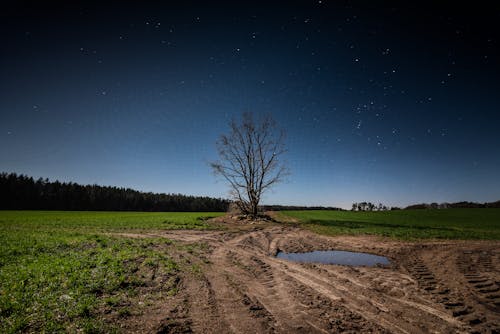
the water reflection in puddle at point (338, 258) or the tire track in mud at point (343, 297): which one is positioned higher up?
the tire track in mud at point (343, 297)

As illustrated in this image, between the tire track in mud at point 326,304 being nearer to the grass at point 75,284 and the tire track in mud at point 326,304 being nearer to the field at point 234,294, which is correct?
the field at point 234,294

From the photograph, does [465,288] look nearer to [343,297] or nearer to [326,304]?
[343,297]

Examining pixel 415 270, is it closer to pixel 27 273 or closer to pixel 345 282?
pixel 345 282

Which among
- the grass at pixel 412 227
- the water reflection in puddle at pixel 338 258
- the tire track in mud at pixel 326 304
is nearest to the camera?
the tire track in mud at pixel 326 304

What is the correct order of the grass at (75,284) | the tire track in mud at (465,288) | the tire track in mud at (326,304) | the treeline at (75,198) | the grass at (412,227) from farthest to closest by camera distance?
the treeline at (75,198), the grass at (412,227), the tire track in mud at (465,288), the grass at (75,284), the tire track in mud at (326,304)

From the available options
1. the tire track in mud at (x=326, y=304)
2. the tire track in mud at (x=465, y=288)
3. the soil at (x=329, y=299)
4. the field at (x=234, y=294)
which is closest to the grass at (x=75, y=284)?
the field at (x=234, y=294)

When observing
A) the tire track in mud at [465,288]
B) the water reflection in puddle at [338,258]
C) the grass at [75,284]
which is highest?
the tire track in mud at [465,288]

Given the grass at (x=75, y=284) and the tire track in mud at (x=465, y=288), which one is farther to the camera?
the tire track in mud at (x=465, y=288)

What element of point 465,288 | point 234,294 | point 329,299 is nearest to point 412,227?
point 465,288

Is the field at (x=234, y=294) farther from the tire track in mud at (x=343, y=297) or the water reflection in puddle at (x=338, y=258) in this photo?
the water reflection in puddle at (x=338, y=258)

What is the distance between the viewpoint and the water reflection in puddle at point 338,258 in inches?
422

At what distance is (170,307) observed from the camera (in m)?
5.63

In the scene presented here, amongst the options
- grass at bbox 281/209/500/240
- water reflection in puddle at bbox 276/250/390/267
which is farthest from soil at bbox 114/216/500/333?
grass at bbox 281/209/500/240

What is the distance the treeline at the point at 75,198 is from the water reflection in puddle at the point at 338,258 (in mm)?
91093
